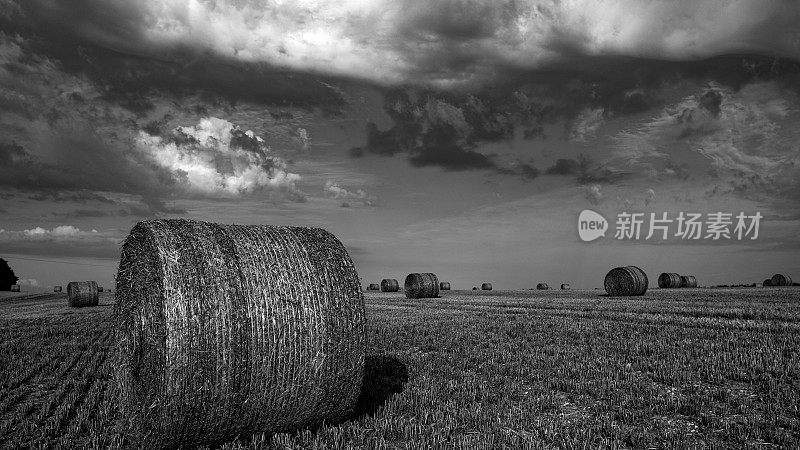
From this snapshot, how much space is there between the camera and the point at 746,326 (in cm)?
1611

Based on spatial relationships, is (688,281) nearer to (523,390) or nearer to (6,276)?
(523,390)

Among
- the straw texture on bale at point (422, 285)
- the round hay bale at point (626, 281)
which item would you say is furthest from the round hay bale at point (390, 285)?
the round hay bale at point (626, 281)

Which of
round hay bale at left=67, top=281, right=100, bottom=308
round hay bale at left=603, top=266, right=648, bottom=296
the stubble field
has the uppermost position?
round hay bale at left=603, top=266, right=648, bottom=296

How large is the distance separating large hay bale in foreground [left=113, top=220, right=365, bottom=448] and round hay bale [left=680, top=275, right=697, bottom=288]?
1955 inches

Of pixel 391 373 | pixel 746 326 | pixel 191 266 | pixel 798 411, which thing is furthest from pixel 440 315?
pixel 191 266

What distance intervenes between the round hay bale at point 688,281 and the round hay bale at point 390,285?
2583 cm

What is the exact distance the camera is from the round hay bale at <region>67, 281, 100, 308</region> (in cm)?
3144

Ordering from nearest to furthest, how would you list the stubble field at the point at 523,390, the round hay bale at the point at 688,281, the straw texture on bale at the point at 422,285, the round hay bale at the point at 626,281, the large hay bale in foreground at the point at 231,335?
1. the large hay bale in foreground at the point at 231,335
2. the stubble field at the point at 523,390
3. the round hay bale at the point at 626,281
4. the straw texture on bale at the point at 422,285
5. the round hay bale at the point at 688,281

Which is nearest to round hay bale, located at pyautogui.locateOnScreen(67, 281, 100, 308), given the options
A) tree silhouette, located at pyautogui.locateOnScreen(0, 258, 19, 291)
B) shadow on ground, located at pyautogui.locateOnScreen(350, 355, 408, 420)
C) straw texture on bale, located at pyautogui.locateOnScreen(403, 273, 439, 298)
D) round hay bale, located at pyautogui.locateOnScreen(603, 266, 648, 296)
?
straw texture on bale, located at pyautogui.locateOnScreen(403, 273, 439, 298)

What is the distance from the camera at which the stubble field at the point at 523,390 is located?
656 cm

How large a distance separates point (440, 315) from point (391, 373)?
441 inches

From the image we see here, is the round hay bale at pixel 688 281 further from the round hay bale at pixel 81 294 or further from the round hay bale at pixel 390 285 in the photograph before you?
the round hay bale at pixel 81 294

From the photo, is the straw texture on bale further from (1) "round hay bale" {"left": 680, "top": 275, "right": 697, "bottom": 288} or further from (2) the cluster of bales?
(1) "round hay bale" {"left": 680, "top": 275, "right": 697, "bottom": 288}

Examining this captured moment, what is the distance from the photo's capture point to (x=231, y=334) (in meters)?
6.25
